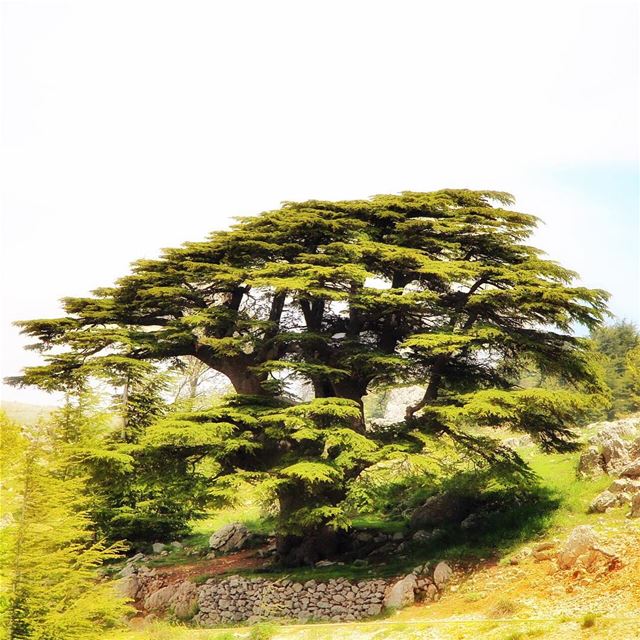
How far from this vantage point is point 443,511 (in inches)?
751

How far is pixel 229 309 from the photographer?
61.2 ft

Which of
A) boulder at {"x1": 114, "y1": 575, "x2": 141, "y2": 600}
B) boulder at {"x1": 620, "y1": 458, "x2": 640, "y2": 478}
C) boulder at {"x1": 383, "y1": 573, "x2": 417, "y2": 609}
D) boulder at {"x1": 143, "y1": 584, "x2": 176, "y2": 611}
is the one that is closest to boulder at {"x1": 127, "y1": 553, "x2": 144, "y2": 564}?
boulder at {"x1": 114, "y1": 575, "x2": 141, "y2": 600}

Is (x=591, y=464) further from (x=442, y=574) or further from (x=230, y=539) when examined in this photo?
(x=230, y=539)

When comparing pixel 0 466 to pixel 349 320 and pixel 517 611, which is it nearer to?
pixel 517 611

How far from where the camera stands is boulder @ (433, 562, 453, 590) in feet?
47.3

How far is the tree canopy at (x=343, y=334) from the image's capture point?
15.6 m

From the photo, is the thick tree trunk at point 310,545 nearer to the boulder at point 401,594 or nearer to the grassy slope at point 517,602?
the grassy slope at point 517,602

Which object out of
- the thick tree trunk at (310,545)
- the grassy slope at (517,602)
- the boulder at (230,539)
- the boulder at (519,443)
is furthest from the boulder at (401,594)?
the boulder at (519,443)

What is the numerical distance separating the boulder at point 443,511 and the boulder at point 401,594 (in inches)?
174

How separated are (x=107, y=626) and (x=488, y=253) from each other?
1377 centimetres

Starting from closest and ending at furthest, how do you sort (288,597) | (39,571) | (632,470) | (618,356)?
(39,571) < (288,597) < (632,470) < (618,356)

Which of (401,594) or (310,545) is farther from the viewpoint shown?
(310,545)

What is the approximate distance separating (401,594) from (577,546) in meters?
4.00

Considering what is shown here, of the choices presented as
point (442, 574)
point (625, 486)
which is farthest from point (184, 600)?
point (625, 486)
